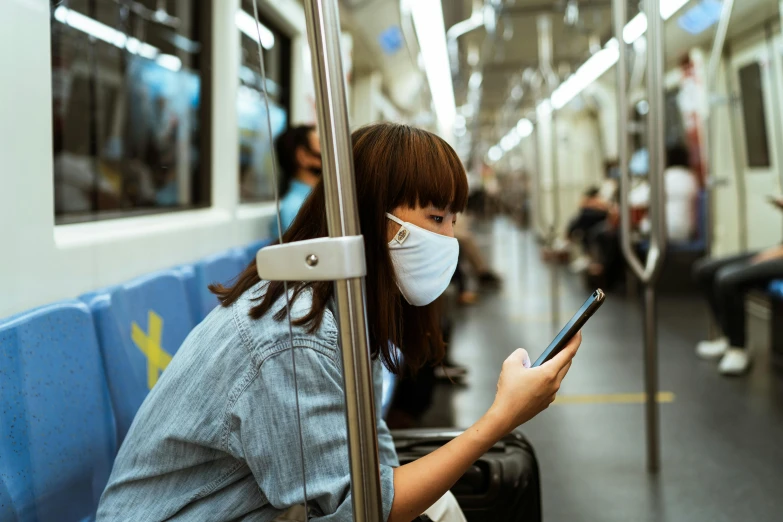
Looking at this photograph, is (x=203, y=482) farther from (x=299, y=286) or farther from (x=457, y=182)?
(x=457, y=182)

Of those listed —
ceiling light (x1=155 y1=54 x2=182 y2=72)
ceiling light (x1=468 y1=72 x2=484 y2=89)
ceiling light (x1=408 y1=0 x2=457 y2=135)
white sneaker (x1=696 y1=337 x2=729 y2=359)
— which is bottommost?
white sneaker (x1=696 y1=337 x2=729 y2=359)

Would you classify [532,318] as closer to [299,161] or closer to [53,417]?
[299,161]

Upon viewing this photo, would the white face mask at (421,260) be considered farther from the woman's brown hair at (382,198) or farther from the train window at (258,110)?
the train window at (258,110)

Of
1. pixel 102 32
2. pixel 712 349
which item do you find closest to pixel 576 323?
pixel 102 32

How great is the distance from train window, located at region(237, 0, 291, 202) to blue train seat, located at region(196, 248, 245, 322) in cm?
60

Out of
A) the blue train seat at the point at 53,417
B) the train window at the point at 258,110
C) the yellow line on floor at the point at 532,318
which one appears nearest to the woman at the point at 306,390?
the blue train seat at the point at 53,417

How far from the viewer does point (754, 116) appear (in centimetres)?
550

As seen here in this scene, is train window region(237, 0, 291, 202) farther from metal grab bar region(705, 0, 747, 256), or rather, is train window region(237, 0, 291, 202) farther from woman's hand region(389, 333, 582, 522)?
metal grab bar region(705, 0, 747, 256)

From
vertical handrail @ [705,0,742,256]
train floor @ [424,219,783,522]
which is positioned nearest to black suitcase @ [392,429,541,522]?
train floor @ [424,219,783,522]

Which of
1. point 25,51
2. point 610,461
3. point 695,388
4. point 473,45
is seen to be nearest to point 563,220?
point 473,45

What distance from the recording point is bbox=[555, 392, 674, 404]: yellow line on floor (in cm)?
385

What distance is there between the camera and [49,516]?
1.49 m

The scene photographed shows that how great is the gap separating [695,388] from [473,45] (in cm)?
660

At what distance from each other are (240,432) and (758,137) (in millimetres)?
5402
